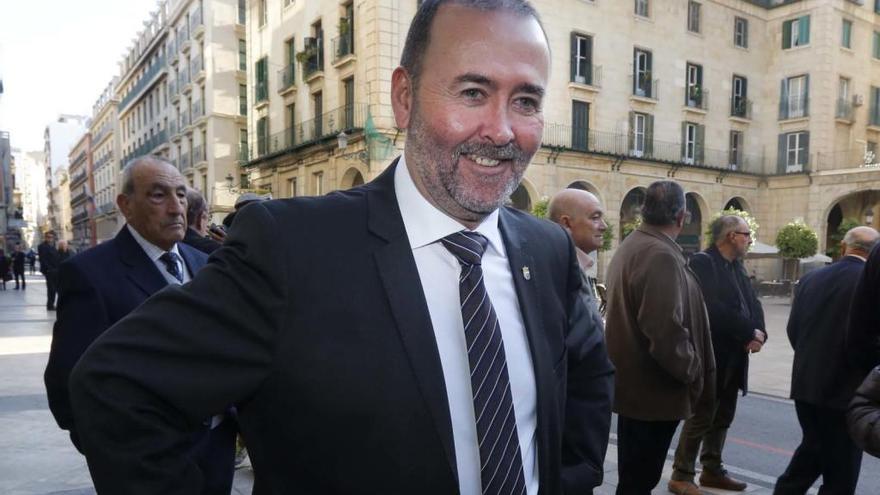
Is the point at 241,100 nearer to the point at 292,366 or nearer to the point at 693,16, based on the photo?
the point at 693,16

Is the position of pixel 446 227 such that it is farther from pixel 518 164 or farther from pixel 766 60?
pixel 766 60

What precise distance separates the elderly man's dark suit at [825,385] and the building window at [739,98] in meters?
26.2

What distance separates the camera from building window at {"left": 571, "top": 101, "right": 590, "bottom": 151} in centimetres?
2202

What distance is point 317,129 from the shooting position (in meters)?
22.3

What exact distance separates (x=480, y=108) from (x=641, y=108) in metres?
24.3

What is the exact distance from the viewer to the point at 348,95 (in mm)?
20688

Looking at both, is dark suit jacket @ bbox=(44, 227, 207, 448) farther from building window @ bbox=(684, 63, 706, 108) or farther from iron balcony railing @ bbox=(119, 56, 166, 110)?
iron balcony railing @ bbox=(119, 56, 166, 110)

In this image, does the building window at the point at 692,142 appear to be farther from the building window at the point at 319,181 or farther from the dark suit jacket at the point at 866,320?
the dark suit jacket at the point at 866,320

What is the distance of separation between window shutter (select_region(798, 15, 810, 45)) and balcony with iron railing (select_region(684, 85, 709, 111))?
19.1 feet

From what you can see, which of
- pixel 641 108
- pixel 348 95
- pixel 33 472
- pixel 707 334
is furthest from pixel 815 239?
pixel 33 472

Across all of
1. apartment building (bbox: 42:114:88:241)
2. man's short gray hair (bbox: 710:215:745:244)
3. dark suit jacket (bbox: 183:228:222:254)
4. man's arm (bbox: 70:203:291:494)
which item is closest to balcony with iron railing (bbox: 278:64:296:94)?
dark suit jacket (bbox: 183:228:222:254)

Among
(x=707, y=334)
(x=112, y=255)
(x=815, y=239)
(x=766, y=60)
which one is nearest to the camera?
(x=112, y=255)

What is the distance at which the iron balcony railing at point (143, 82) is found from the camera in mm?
41406

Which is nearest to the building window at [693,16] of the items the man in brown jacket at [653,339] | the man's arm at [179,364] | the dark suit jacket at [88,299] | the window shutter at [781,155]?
the window shutter at [781,155]
